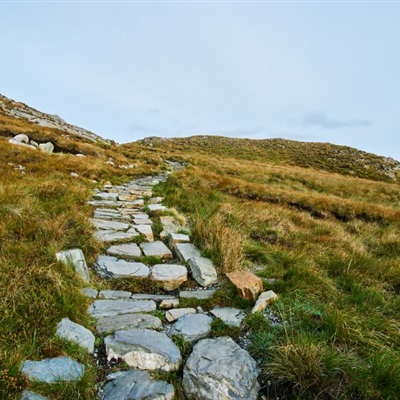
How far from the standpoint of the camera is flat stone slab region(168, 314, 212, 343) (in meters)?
2.54

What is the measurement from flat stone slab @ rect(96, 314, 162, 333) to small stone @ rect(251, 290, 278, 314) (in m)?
1.01

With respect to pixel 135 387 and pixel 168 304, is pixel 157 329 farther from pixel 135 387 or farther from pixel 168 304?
pixel 135 387

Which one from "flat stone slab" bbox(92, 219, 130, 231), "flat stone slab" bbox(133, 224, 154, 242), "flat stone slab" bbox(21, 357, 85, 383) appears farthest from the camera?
"flat stone slab" bbox(92, 219, 130, 231)

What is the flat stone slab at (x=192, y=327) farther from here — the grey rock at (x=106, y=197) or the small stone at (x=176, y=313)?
the grey rock at (x=106, y=197)

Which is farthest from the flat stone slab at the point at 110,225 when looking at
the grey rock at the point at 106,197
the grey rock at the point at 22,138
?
the grey rock at the point at 22,138

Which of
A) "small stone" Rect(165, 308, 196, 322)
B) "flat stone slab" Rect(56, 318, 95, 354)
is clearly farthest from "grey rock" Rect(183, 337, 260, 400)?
"flat stone slab" Rect(56, 318, 95, 354)

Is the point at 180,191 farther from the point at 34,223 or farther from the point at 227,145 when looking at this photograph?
the point at 227,145

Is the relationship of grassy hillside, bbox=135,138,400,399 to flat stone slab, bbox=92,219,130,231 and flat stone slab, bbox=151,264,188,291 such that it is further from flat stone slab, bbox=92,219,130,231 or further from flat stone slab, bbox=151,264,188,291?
flat stone slab, bbox=92,219,130,231

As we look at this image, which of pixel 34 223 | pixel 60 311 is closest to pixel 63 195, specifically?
Result: pixel 34 223

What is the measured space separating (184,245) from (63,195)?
311 centimetres

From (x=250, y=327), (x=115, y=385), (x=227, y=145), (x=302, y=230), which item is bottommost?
(x=115, y=385)

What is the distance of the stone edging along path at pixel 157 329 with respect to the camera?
1.96 metres

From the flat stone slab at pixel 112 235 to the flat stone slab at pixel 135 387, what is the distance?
2453 mm

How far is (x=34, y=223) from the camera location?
3.93 meters
